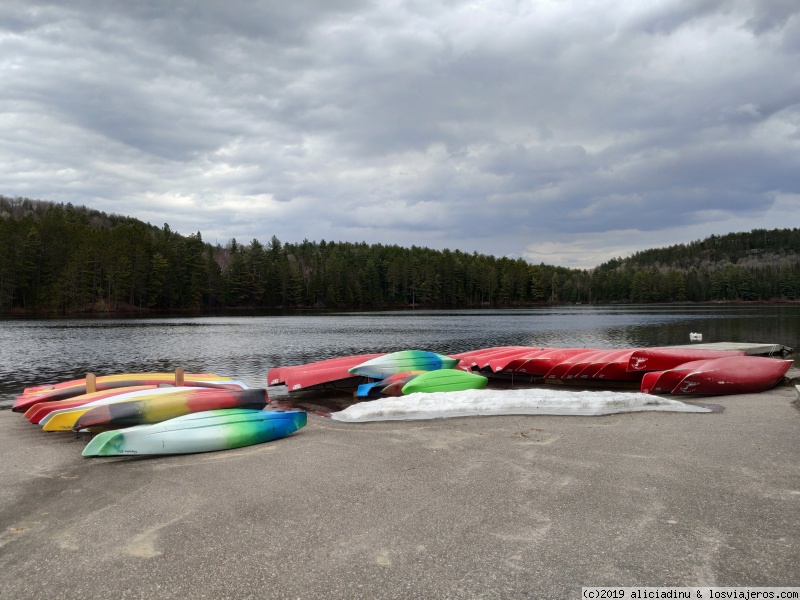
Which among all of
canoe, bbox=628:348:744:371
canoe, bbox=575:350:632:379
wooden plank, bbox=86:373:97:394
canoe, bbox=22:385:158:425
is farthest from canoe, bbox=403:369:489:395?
wooden plank, bbox=86:373:97:394

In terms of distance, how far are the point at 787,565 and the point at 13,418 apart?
41.4ft

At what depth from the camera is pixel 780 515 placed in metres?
4.09

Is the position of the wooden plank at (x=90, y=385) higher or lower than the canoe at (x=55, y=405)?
higher

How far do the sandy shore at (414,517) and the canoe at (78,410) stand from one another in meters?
→ 1.08

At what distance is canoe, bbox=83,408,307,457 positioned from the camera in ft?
21.2

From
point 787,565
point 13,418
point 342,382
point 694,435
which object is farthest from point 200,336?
point 787,565

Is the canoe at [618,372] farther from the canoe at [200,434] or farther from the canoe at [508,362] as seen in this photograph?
the canoe at [200,434]

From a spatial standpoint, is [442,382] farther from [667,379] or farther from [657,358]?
[657,358]

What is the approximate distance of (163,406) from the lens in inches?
334

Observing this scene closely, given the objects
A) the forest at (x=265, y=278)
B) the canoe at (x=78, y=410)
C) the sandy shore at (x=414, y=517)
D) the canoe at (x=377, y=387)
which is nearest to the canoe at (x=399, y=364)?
the canoe at (x=377, y=387)

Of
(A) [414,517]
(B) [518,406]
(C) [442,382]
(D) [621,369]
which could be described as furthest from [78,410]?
(D) [621,369]

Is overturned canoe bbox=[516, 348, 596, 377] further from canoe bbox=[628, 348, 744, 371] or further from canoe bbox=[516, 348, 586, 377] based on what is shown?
canoe bbox=[628, 348, 744, 371]

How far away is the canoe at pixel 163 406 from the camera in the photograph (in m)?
7.97

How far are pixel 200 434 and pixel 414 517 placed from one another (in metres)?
3.88
